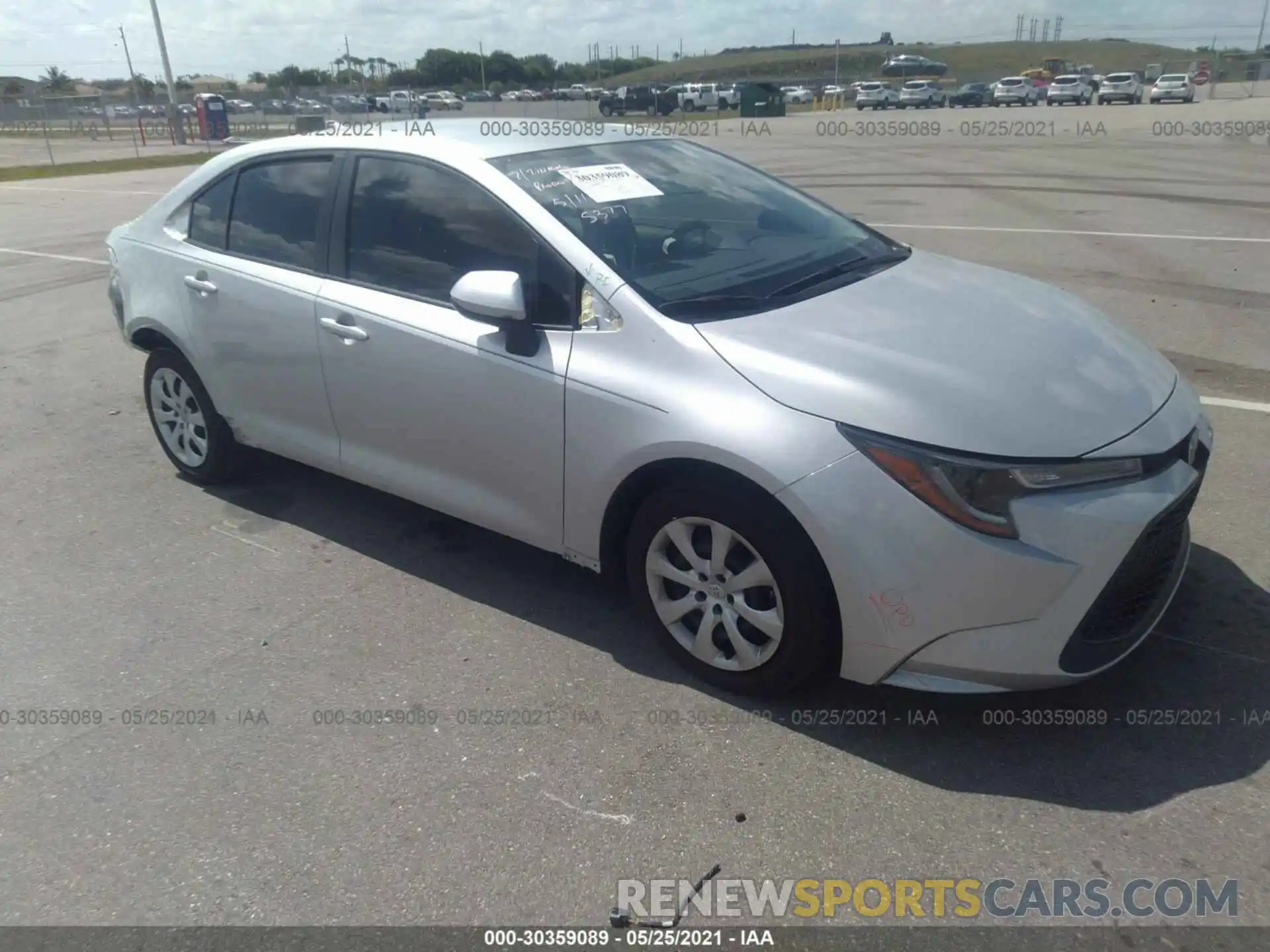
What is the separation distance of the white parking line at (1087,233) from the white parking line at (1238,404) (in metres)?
4.77

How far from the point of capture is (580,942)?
97.6 inches

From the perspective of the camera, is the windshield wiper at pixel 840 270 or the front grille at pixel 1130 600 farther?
the windshield wiper at pixel 840 270

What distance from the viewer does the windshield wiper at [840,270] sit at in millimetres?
3631

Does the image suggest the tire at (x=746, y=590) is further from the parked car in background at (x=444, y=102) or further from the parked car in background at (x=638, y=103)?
the parked car in background at (x=638, y=103)

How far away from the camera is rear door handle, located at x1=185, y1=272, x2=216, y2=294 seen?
4.60 metres

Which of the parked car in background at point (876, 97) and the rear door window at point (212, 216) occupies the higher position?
the rear door window at point (212, 216)

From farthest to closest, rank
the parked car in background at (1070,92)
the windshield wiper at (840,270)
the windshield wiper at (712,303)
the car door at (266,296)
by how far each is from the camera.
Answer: the parked car in background at (1070,92) < the car door at (266,296) < the windshield wiper at (840,270) < the windshield wiper at (712,303)

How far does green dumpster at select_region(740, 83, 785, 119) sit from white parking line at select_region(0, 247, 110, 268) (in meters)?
41.1

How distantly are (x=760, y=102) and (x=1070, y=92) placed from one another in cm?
1595

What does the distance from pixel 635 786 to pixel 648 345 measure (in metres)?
1.35

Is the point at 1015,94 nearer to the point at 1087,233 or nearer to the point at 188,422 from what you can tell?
the point at 1087,233

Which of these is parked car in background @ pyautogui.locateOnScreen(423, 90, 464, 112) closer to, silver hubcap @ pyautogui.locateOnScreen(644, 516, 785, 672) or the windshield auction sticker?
the windshield auction sticker

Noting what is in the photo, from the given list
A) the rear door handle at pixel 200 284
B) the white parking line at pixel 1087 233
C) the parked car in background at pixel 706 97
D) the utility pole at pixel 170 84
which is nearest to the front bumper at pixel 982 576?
the rear door handle at pixel 200 284

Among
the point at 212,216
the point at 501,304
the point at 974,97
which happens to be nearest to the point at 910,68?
the point at 974,97
